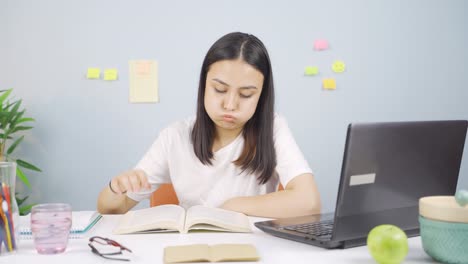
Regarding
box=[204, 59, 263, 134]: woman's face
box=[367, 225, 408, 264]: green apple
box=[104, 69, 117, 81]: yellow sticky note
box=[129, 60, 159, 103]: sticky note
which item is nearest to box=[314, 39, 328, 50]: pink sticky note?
box=[129, 60, 159, 103]: sticky note

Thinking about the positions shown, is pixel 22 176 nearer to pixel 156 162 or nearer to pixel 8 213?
pixel 156 162

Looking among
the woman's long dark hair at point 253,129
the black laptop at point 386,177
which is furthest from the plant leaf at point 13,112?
the black laptop at point 386,177

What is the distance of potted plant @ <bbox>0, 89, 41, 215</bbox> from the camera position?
8.78 feet

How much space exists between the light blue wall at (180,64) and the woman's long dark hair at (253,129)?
128 cm

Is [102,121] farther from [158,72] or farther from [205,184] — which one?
[205,184]

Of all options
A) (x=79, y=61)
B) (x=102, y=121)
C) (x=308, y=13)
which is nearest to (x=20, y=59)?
(x=79, y=61)

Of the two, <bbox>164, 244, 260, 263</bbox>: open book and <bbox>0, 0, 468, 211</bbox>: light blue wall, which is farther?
<bbox>0, 0, 468, 211</bbox>: light blue wall

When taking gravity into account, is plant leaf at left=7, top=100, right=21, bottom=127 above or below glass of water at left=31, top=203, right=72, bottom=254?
above

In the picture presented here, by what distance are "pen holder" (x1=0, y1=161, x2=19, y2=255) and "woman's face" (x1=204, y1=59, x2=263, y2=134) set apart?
2.29 ft

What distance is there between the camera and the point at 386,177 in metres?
0.98

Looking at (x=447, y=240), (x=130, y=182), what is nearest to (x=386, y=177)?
(x=447, y=240)

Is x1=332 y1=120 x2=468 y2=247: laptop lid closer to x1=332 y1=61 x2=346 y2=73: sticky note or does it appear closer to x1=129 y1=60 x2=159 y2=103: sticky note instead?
x1=332 y1=61 x2=346 y2=73: sticky note

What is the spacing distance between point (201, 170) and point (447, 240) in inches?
39.0

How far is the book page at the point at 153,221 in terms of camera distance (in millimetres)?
1136
